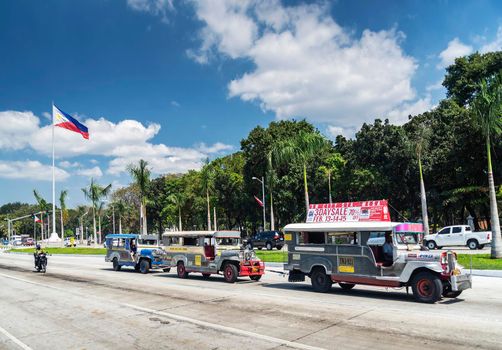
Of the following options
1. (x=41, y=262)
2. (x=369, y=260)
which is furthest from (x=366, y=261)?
(x=41, y=262)

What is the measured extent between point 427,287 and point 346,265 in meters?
2.82

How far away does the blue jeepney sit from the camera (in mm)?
25906

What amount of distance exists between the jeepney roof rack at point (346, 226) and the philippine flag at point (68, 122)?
131 feet

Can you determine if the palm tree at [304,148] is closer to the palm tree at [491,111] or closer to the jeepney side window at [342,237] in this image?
the palm tree at [491,111]

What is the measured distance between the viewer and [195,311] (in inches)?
508

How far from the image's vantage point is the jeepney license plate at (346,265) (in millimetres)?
14930

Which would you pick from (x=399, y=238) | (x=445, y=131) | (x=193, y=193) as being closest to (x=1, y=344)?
(x=399, y=238)

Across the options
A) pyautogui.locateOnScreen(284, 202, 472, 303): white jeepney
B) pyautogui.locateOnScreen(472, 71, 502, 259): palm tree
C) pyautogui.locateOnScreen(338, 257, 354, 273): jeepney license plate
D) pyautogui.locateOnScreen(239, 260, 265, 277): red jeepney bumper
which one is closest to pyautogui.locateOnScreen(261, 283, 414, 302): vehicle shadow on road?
pyautogui.locateOnScreen(284, 202, 472, 303): white jeepney

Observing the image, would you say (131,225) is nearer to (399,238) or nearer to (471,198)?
(471,198)

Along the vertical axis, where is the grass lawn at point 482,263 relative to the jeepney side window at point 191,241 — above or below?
below

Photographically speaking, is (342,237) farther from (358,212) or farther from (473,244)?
(473,244)

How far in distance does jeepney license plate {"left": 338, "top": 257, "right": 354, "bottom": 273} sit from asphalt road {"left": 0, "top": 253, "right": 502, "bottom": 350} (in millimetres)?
865

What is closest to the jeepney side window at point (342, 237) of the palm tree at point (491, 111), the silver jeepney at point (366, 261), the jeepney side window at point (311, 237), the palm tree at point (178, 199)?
the silver jeepney at point (366, 261)

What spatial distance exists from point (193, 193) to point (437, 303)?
67055 millimetres
